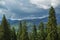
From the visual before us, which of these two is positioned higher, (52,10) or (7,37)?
(52,10)

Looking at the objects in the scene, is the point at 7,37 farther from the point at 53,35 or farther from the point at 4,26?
the point at 53,35

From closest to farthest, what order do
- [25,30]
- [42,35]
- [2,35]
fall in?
[2,35] < [25,30] < [42,35]

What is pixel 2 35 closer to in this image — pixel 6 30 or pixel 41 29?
pixel 6 30

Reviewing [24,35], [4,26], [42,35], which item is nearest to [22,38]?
[24,35]

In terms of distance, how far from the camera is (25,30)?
93.8 m

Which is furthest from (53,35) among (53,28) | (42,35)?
(42,35)

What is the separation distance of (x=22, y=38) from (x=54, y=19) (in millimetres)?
24478

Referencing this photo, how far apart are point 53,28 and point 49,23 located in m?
1.89

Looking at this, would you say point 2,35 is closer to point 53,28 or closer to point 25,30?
point 53,28

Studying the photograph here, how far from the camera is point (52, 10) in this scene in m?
73.6

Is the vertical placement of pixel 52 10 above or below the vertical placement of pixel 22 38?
above

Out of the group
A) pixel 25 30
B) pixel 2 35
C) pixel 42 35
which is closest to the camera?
pixel 2 35

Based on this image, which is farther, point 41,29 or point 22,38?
point 41,29

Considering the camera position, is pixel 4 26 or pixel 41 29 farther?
pixel 41 29
